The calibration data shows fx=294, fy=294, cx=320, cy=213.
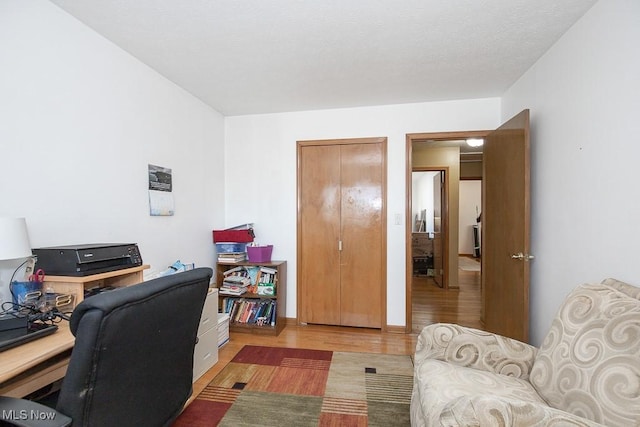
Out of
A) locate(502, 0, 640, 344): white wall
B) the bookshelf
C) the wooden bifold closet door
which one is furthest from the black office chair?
the wooden bifold closet door

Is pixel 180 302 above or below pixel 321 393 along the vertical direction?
above

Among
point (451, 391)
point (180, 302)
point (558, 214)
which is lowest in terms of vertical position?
point (451, 391)

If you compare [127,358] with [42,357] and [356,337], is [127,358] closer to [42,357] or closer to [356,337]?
[42,357]

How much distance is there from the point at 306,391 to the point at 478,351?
3.92 feet

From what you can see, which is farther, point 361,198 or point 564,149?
point 361,198

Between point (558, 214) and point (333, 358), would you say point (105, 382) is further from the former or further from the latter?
point (558, 214)

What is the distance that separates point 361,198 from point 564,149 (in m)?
1.76

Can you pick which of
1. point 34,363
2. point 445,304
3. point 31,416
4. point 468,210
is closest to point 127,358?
point 31,416

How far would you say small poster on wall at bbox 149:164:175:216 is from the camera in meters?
2.39

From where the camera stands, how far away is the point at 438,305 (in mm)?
4051

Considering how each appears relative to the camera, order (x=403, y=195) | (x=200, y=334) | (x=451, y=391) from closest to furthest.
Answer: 1. (x=451, y=391)
2. (x=200, y=334)
3. (x=403, y=195)

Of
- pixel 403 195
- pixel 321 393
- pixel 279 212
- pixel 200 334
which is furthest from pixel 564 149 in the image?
pixel 200 334

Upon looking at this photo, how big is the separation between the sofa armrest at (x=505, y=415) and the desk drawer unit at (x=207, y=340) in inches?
73.5

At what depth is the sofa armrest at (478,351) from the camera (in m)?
1.50
